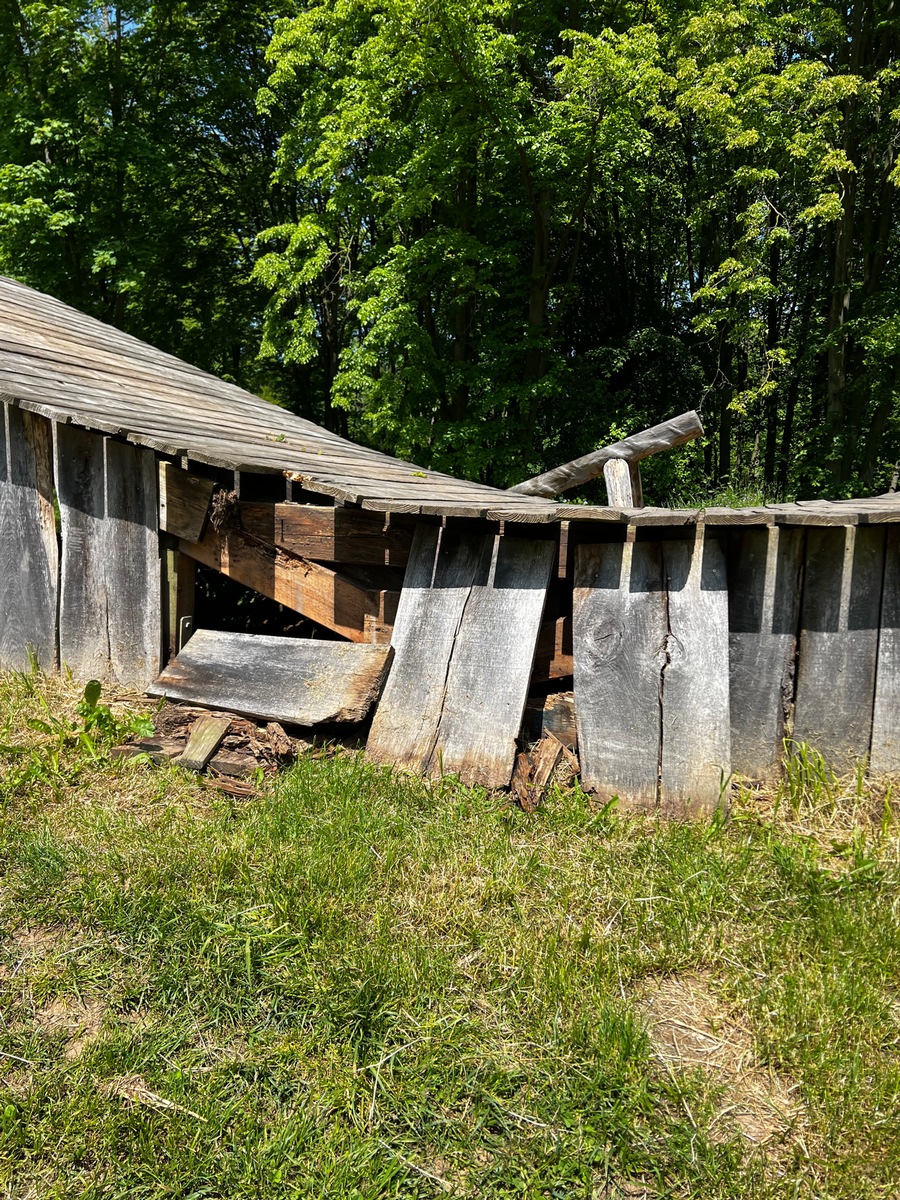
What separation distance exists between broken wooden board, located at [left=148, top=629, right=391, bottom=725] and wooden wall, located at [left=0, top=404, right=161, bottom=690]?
0.30 metres

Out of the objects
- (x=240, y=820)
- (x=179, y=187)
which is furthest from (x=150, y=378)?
(x=179, y=187)

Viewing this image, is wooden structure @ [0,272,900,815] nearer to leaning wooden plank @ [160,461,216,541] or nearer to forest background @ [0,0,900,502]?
leaning wooden plank @ [160,461,216,541]

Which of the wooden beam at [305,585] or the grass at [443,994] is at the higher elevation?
the wooden beam at [305,585]

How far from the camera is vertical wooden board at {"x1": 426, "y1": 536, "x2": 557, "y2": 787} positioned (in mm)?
3998

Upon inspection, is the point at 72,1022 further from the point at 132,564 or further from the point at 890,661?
the point at 890,661

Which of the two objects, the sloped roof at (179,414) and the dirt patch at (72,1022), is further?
the sloped roof at (179,414)

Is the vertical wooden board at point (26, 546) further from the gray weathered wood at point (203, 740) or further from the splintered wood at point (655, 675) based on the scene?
the splintered wood at point (655, 675)

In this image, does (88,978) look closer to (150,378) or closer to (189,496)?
(189,496)

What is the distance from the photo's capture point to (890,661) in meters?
3.78

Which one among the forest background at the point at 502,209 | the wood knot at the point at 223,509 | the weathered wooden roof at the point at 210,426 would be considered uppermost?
the forest background at the point at 502,209

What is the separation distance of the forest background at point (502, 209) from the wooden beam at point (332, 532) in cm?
967

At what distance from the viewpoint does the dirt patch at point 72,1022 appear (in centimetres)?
256

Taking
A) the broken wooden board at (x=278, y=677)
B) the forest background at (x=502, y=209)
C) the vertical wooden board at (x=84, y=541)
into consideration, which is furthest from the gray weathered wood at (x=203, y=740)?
the forest background at (x=502, y=209)

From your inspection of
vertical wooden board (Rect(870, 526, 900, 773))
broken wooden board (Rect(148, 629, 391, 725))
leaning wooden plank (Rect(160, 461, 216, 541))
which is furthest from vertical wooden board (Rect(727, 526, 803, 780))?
leaning wooden plank (Rect(160, 461, 216, 541))
